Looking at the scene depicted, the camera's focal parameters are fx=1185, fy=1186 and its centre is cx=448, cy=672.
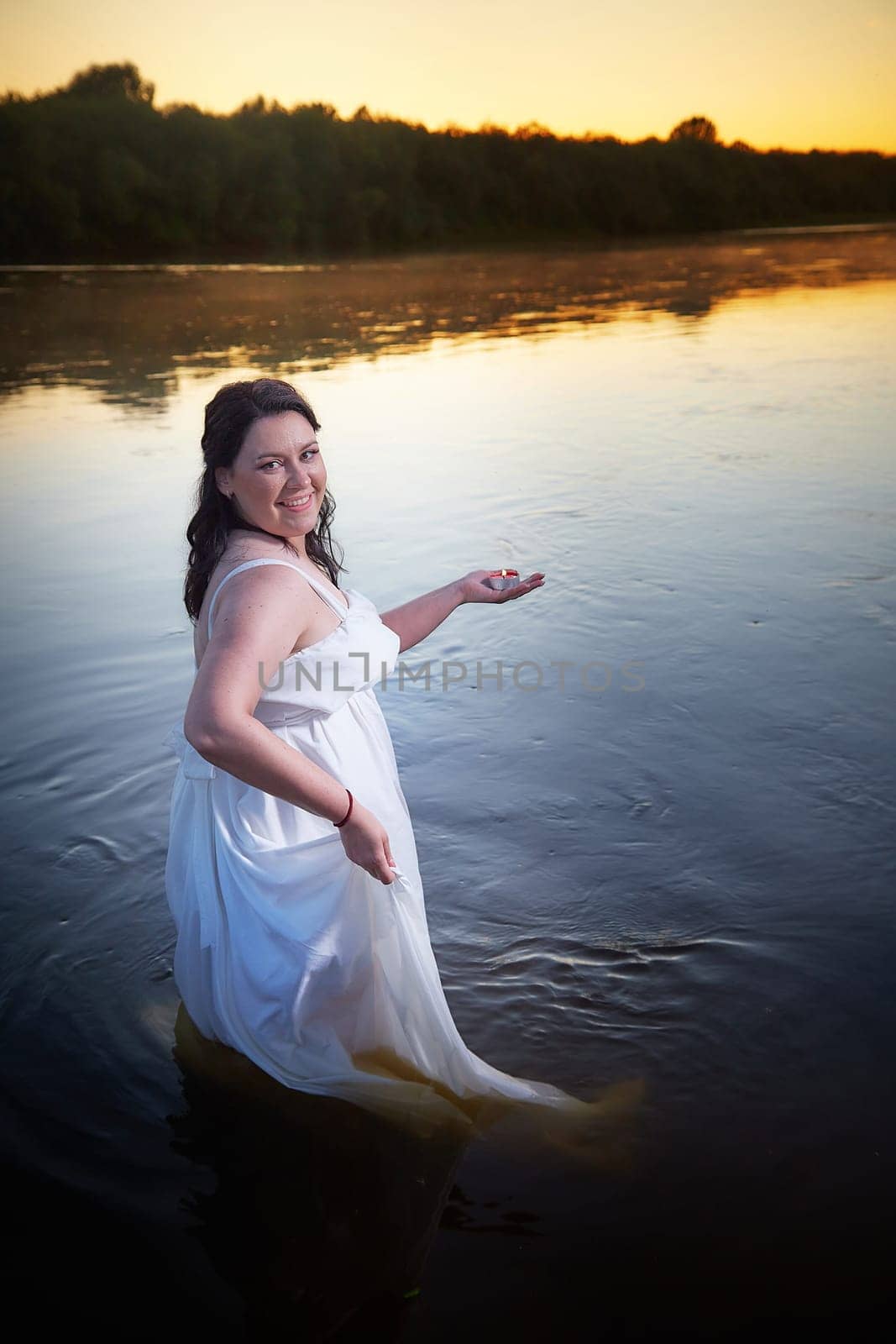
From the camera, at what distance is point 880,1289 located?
8.17 ft

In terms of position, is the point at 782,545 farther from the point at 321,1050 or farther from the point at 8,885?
the point at 321,1050

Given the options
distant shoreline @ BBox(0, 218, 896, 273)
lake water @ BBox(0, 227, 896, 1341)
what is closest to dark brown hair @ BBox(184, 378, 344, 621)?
lake water @ BBox(0, 227, 896, 1341)

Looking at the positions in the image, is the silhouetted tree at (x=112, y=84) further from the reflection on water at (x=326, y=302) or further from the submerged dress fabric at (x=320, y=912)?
the submerged dress fabric at (x=320, y=912)

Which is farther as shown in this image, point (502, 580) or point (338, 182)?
point (338, 182)

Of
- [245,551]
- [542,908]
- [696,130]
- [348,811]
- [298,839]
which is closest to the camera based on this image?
[348,811]

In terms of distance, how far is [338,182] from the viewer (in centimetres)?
5897

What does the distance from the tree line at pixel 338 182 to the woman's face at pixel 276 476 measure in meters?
46.2

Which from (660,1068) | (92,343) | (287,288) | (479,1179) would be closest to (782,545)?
(660,1068)

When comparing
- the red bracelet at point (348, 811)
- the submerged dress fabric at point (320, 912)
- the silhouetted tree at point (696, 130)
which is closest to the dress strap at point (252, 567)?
the submerged dress fabric at point (320, 912)

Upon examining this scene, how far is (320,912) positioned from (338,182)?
6180 centimetres

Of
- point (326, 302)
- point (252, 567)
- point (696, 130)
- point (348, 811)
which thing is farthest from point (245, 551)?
point (696, 130)

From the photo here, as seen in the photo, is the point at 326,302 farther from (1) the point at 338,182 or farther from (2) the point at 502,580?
(1) the point at 338,182

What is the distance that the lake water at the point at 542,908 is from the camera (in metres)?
2.62

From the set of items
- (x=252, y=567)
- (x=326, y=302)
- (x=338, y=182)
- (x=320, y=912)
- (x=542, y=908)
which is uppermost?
(x=338, y=182)
